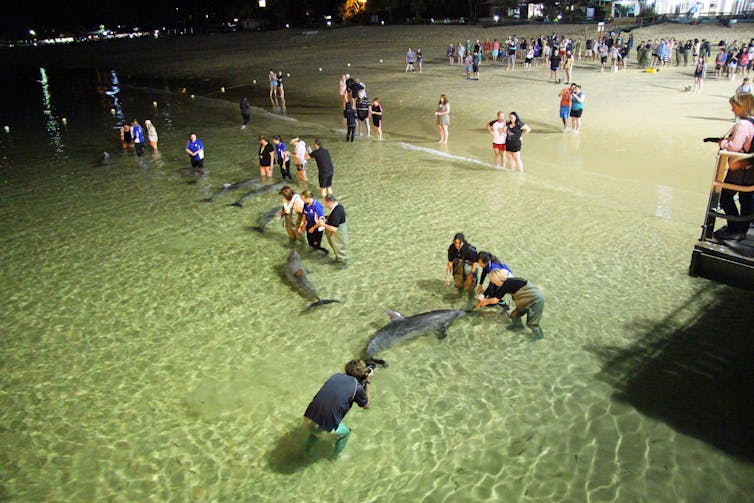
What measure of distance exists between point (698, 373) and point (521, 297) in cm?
295

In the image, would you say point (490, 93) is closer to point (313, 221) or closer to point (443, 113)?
point (443, 113)

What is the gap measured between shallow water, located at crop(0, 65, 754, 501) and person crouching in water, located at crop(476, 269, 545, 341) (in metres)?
0.37

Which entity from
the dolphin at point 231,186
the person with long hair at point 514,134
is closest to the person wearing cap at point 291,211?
the dolphin at point 231,186

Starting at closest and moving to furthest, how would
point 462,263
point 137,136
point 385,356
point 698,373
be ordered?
point 698,373 → point 385,356 → point 462,263 → point 137,136

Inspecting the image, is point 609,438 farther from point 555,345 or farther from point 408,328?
point 408,328

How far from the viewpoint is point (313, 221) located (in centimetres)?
1284

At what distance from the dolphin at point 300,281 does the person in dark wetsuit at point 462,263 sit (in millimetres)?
2575

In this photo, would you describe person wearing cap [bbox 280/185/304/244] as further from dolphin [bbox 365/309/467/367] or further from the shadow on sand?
the shadow on sand

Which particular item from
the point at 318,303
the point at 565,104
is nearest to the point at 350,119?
the point at 565,104

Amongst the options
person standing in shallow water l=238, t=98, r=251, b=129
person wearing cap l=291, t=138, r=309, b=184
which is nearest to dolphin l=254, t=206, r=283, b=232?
person wearing cap l=291, t=138, r=309, b=184

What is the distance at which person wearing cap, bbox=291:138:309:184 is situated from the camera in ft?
56.5

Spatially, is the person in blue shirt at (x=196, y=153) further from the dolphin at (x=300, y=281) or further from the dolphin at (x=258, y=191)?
the dolphin at (x=300, y=281)

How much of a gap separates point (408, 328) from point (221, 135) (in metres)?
20.1

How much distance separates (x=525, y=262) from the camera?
12.0 meters
